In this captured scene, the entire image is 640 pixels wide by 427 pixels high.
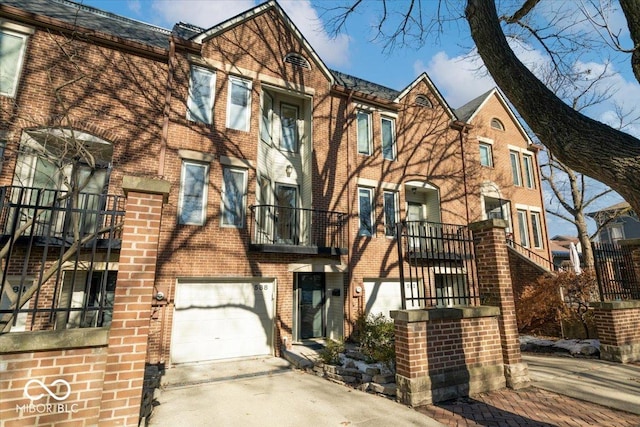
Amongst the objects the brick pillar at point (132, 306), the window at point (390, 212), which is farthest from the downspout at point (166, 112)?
the window at point (390, 212)

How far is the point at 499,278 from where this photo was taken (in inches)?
239

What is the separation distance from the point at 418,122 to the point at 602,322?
9.42m

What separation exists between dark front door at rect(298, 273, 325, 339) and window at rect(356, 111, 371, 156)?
519 cm

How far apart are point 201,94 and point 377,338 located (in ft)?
29.7

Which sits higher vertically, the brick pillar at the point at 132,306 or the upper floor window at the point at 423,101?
the upper floor window at the point at 423,101

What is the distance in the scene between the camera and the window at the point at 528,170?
1708cm

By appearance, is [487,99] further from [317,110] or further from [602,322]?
[602,322]

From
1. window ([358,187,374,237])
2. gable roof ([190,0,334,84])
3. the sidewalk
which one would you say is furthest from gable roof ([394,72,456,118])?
the sidewalk

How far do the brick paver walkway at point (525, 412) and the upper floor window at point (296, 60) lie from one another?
11.2 meters

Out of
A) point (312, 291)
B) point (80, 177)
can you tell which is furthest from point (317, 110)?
point (80, 177)

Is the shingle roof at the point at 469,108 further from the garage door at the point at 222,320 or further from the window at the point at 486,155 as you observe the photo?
the garage door at the point at 222,320
